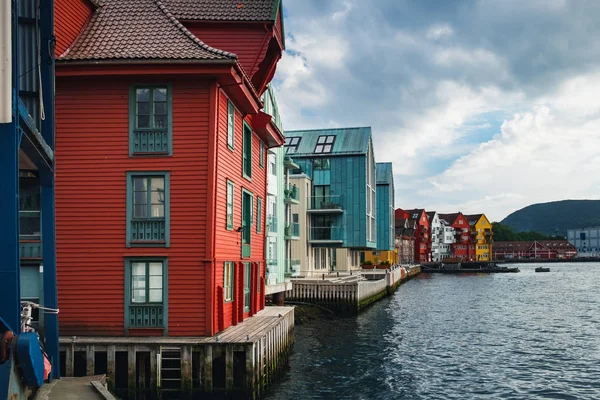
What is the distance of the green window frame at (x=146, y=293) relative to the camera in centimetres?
2216

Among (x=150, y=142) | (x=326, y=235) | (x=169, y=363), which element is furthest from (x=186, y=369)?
(x=326, y=235)

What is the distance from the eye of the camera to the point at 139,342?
20375 millimetres

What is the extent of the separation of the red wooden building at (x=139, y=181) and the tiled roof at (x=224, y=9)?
3.31 meters

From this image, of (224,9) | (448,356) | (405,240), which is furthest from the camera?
(405,240)

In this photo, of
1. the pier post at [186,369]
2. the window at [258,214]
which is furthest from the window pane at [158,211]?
the window at [258,214]

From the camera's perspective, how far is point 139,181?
22.8 m

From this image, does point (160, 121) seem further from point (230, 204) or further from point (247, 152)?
point (247, 152)

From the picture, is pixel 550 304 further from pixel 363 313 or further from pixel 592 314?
pixel 363 313

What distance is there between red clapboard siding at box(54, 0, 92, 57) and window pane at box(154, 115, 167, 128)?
3.79 meters

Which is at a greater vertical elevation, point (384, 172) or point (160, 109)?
point (384, 172)

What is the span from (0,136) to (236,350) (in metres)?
12.1

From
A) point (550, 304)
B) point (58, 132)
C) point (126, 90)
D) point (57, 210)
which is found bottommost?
point (550, 304)

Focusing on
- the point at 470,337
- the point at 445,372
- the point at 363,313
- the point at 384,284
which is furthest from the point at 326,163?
the point at 445,372

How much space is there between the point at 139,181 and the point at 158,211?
1189 millimetres
